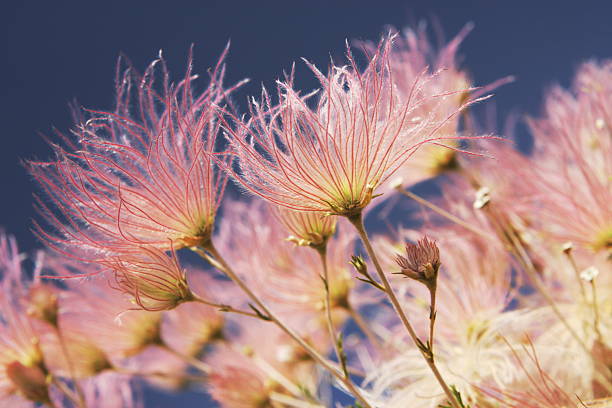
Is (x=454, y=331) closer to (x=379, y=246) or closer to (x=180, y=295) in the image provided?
(x=379, y=246)

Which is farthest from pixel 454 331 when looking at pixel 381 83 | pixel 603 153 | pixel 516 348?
pixel 381 83

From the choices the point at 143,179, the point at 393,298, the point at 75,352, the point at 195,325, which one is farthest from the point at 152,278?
the point at 195,325

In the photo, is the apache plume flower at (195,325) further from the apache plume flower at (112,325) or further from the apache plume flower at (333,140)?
the apache plume flower at (333,140)

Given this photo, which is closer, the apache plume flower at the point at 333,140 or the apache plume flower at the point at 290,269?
the apache plume flower at the point at 333,140

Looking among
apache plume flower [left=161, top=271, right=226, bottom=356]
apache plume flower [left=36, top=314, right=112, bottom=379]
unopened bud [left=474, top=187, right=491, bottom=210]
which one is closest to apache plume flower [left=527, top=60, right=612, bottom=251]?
unopened bud [left=474, top=187, right=491, bottom=210]

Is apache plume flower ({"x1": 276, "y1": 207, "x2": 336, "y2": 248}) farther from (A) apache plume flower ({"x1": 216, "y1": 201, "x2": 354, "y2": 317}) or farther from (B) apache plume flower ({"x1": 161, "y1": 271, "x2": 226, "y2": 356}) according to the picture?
(B) apache plume flower ({"x1": 161, "y1": 271, "x2": 226, "y2": 356})

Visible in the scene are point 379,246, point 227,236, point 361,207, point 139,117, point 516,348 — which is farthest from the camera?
point 227,236

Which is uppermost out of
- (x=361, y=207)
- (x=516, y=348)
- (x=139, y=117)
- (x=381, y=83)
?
(x=139, y=117)

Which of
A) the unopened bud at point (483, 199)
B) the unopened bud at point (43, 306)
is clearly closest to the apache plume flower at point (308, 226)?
the unopened bud at point (483, 199)
